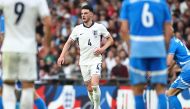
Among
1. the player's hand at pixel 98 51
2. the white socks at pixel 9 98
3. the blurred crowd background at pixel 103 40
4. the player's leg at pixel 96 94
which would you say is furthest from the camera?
the blurred crowd background at pixel 103 40

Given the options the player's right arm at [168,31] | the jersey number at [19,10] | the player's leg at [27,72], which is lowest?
the player's leg at [27,72]

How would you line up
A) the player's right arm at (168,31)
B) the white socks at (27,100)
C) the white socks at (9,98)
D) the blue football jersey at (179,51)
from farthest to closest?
the blue football jersey at (179,51) → the white socks at (9,98) → the white socks at (27,100) → the player's right arm at (168,31)

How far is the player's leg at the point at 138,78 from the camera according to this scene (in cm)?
1230

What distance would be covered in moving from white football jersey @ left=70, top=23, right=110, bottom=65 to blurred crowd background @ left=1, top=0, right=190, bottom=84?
14.8 feet

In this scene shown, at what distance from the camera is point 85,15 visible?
54.9 ft

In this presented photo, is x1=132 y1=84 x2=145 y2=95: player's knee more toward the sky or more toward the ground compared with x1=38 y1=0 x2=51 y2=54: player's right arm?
more toward the ground

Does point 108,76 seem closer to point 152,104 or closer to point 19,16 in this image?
point 152,104

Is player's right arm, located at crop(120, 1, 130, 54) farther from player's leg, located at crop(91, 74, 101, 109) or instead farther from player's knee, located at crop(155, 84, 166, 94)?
player's leg, located at crop(91, 74, 101, 109)

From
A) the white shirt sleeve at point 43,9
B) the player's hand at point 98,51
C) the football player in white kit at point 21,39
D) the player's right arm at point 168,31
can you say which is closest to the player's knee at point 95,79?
the player's hand at point 98,51

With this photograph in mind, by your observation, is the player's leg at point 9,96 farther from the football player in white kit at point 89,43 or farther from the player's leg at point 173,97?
the player's leg at point 173,97

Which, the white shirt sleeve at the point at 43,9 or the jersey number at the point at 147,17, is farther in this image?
the white shirt sleeve at the point at 43,9

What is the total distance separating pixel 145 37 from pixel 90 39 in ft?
15.4

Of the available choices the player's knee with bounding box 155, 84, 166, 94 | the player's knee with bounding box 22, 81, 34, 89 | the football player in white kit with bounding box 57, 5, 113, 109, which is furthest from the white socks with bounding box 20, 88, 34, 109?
the football player in white kit with bounding box 57, 5, 113, 109

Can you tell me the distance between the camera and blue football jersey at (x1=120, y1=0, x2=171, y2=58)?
12156 mm
